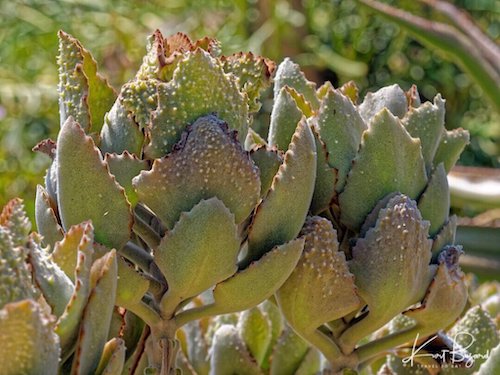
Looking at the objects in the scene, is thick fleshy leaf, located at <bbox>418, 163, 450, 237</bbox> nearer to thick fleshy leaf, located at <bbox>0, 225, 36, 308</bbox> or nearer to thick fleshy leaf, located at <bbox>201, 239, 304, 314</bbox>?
thick fleshy leaf, located at <bbox>201, 239, 304, 314</bbox>

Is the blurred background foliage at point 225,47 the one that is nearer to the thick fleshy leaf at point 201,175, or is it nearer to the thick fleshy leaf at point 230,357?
the thick fleshy leaf at point 230,357

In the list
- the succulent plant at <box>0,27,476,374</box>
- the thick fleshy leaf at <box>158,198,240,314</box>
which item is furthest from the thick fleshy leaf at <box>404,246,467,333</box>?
the thick fleshy leaf at <box>158,198,240,314</box>

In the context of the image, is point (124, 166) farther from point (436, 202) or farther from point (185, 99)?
point (436, 202)

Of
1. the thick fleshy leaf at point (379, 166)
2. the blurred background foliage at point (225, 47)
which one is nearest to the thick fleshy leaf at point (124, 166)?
the thick fleshy leaf at point (379, 166)

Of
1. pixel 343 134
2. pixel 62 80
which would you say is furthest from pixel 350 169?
pixel 62 80

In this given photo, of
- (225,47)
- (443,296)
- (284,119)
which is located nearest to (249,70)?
(284,119)

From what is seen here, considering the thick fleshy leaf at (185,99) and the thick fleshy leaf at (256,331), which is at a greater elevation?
the thick fleshy leaf at (185,99)
